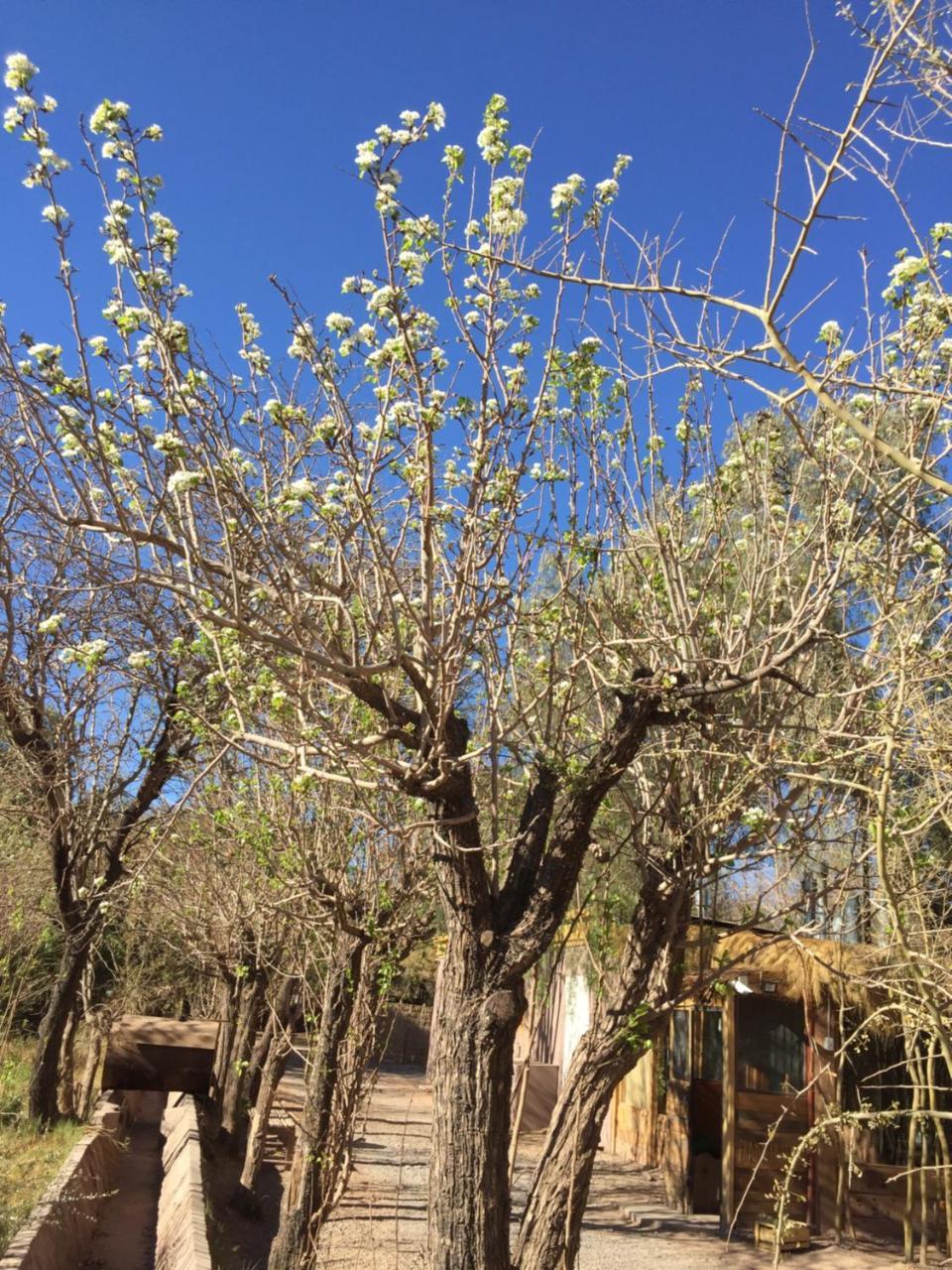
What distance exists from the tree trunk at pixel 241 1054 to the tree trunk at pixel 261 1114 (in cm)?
79

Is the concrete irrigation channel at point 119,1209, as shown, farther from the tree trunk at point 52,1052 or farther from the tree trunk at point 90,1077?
the tree trunk at point 52,1052

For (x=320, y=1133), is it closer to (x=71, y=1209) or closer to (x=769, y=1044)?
(x=71, y=1209)

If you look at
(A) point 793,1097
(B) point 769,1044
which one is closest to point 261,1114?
(A) point 793,1097

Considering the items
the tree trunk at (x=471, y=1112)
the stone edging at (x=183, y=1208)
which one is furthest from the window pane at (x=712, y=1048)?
the tree trunk at (x=471, y=1112)

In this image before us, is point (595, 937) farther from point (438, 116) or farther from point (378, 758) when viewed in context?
point (438, 116)

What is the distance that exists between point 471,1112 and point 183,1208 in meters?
5.27

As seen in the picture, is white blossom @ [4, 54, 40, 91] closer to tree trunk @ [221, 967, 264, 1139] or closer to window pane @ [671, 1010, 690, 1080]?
tree trunk @ [221, 967, 264, 1139]

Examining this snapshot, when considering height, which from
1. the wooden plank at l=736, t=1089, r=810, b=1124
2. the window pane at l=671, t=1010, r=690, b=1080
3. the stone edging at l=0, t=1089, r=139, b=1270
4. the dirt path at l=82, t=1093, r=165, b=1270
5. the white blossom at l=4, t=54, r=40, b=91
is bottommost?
the dirt path at l=82, t=1093, r=165, b=1270

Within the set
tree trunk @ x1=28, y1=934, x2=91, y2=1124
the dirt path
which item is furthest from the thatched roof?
tree trunk @ x1=28, y1=934, x2=91, y2=1124

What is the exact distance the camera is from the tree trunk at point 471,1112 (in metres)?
4.82

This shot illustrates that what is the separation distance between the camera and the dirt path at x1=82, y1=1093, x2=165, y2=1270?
1045cm

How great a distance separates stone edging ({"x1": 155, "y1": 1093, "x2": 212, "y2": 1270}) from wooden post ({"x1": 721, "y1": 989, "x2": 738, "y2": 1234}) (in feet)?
20.7

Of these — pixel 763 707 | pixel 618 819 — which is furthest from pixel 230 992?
pixel 763 707

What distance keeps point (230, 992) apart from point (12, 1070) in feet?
9.22
